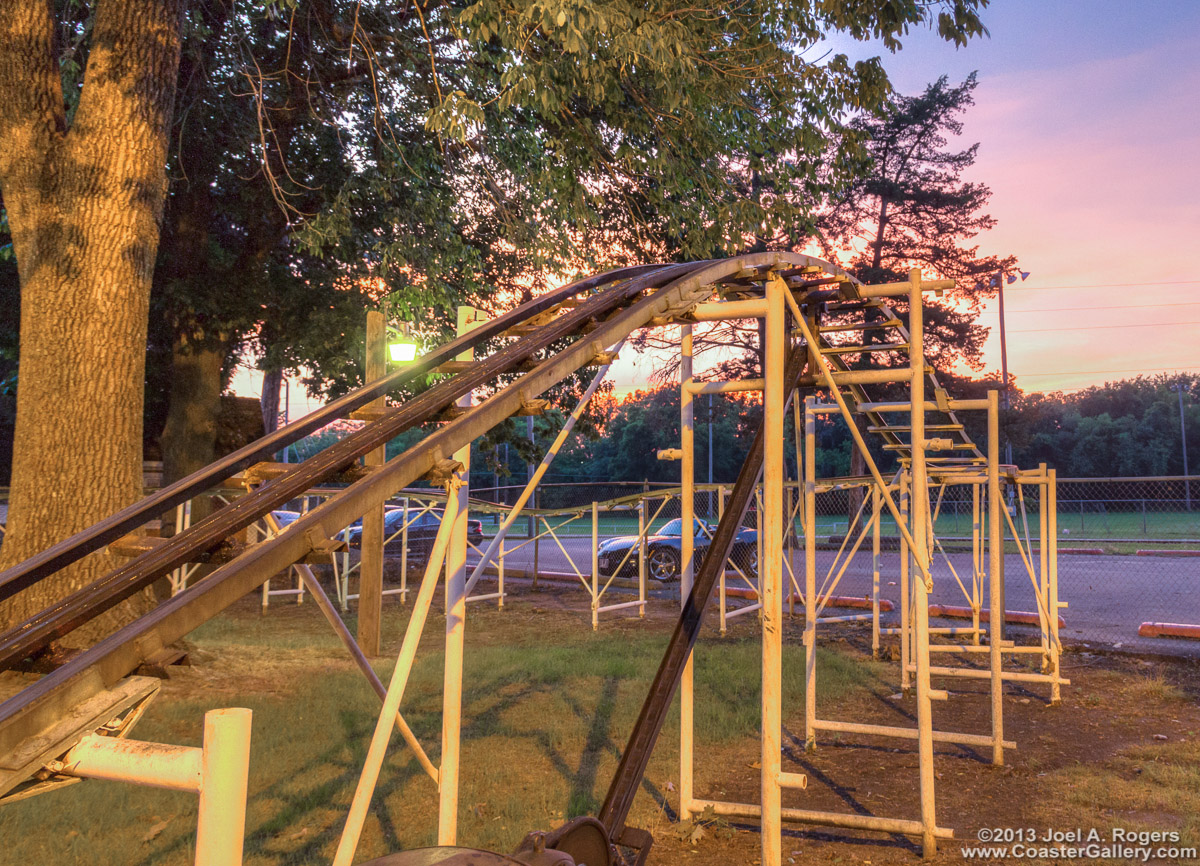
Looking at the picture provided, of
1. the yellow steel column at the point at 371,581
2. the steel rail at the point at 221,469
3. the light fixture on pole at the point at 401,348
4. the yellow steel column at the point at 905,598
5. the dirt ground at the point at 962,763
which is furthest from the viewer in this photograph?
the light fixture on pole at the point at 401,348

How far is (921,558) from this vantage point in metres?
4.91

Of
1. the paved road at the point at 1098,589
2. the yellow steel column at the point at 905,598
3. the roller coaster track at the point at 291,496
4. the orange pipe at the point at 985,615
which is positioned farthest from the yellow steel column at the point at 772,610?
the orange pipe at the point at 985,615

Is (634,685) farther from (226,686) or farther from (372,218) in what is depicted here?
(372,218)

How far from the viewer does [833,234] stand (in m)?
28.5

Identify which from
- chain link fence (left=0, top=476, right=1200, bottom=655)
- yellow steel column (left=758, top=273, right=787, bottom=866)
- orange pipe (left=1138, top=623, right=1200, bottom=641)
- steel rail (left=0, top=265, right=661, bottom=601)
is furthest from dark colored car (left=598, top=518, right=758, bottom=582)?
steel rail (left=0, top=265, right=661, bottom=601)

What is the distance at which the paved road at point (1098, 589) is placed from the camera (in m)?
11.7

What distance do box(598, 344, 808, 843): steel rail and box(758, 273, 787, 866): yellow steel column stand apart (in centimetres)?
19

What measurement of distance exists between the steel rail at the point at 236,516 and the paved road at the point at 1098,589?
1066 cm

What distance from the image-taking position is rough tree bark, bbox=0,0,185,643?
628cm

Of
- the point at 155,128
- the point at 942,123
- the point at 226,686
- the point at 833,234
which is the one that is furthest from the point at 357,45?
the point at 942,123

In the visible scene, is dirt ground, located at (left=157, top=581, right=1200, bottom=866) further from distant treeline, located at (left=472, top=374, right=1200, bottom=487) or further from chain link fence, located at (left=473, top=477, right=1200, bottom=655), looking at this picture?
distant treeline, located at (left=472, top=374, right=1200, bottom=487)

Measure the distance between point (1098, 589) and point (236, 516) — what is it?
668 inches

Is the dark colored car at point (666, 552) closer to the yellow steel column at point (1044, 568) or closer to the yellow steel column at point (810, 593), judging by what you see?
the yellow steel column at point (1044, 568)

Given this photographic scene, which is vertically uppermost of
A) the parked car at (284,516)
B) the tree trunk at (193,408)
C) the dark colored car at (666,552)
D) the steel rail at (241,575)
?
the tree trunk at (193,408)
